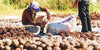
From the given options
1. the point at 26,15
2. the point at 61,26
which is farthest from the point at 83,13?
the point at 26,15

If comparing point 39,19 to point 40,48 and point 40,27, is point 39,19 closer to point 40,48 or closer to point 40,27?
point 40,27

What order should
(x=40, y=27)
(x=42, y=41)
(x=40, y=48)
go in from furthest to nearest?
(x=40, y=27)
(x=42, y=41)
(x=40, y=48)

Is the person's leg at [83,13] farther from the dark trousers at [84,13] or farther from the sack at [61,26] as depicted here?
the sack at [61,26]

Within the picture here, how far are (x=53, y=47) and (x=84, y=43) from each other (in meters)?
0.50

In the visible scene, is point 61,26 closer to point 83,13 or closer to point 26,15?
point 83,13

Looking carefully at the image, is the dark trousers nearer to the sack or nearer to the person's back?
the sack

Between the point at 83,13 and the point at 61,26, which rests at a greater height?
the point at 83,13

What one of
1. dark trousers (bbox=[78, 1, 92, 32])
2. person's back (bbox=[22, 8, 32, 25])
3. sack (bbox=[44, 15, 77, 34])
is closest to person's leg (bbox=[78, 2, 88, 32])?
dark trousers (bbox=[78, 1, 92, 32])

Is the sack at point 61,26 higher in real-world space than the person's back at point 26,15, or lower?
Result: lower

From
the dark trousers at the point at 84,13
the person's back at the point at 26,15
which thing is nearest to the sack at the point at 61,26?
the dark trousers at the point at 84,13

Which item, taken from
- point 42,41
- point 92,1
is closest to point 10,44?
point 42,41

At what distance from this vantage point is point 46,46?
4613 millimetres

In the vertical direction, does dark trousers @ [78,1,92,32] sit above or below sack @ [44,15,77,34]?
above

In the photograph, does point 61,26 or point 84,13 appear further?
point 61,26
